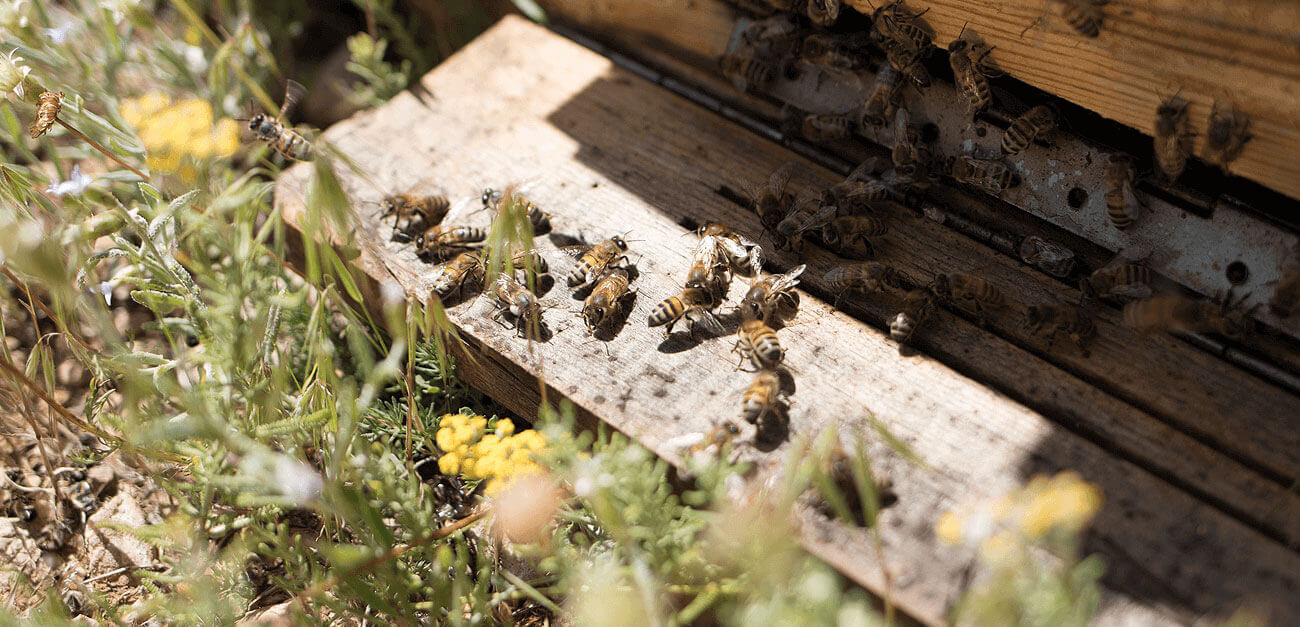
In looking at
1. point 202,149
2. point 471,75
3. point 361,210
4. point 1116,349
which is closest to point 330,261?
point 202,149

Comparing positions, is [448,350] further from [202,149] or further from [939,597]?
[939,597]

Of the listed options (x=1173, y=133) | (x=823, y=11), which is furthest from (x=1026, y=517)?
(x=823, y=11)

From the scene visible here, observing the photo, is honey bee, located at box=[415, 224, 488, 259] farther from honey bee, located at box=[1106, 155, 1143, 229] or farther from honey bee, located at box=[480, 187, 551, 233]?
honey bee, located at box=[1106, 155, 1143, 229]

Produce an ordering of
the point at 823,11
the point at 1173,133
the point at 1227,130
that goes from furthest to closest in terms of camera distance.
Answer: the point at 823,11
the point at 1173,133
the point at 1227,130

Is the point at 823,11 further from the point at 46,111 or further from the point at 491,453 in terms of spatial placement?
the point at 46,111

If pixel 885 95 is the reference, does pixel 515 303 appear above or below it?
below

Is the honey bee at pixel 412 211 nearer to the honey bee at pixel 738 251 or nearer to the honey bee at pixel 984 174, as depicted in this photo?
the honey bee at pixel 738 251

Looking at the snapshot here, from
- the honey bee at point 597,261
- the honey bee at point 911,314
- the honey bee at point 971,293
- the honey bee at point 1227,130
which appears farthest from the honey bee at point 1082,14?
the honey bee at point 597,261
